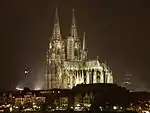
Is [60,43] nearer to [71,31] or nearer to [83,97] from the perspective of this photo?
[71,31]

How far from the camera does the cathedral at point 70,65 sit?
2315 inches

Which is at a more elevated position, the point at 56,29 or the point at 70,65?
the point at 56,29

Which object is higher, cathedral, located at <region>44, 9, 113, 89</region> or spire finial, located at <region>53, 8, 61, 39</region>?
spire finial, located at <region>53, 8, 61, 39</region>

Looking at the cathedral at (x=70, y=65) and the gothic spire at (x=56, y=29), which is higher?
the gothic spire at (x=56, y=29)

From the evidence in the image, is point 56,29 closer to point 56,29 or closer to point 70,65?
point 56,29

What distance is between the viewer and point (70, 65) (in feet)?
196

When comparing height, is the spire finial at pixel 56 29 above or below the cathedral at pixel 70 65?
above

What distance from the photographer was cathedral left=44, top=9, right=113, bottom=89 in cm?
5881

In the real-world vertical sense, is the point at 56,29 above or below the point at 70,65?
above

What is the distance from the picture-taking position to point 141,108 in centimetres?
5509

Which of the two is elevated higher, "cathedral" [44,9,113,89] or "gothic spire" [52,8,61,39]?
"gothic spire" [52,8,61,39]

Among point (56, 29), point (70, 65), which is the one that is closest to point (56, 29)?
point (56, 29)

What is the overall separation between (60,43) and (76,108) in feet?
30.8

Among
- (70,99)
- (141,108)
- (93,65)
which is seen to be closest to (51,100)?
(70,99)
